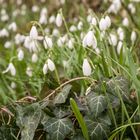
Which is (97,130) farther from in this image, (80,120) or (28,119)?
(28,119)

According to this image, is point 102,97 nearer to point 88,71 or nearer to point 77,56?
point 88,71

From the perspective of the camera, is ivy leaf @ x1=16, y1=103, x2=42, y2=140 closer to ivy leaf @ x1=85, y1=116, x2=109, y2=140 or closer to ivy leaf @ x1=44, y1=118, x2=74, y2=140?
ivy leaf @ x1=44, y1=118, x2=74, y2=140

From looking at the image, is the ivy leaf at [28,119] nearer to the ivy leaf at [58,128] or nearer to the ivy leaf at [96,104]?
the ivy leaf at [58,128]

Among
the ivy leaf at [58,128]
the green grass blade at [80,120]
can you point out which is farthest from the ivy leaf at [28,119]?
the green grass blade at [80,120]

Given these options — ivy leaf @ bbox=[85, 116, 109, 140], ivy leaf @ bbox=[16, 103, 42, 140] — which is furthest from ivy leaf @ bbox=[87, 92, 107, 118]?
ivy leaf @ bbox=[16, 103, 42, 140]

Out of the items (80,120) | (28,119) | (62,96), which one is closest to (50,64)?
(62,96)

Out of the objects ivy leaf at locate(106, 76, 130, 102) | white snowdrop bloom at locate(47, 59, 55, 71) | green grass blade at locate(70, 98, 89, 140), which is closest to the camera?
green grass blade at locate(70, 98, 89, 140)
